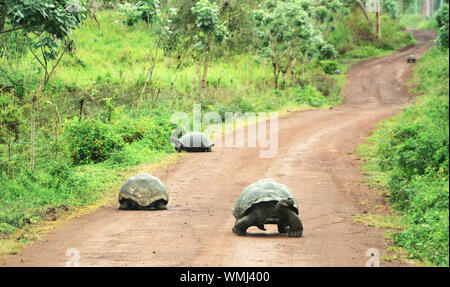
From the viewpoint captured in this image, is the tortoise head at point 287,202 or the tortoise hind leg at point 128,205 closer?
the tortoise head at point 287,202

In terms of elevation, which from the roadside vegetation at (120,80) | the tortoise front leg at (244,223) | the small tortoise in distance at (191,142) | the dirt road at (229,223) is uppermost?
the roadside vegetation at (120,80)

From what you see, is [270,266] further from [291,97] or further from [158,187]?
[291,97]

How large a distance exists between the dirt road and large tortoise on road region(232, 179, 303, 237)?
0.67 ft

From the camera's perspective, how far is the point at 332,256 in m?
7.14

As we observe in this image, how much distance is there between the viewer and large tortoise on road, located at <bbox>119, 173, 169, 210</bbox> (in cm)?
995

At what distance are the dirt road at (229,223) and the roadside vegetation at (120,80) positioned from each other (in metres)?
1.28

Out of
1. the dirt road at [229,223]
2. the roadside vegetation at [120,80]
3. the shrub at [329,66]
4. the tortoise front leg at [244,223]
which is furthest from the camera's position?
the shrub at [329,66]

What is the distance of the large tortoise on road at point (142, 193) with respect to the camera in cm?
995

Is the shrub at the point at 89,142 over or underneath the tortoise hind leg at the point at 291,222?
over

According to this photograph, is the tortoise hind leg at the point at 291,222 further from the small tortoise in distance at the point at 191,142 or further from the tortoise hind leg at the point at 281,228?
the small tortoise in distance at the point at 191,142

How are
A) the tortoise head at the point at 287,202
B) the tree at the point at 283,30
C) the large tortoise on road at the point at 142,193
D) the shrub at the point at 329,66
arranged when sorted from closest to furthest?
the tortoise head at the point at 287,202 → the large tortoise on road at the point at 142,193 → the tree at the point at 283,30 → the shrub at the point at 329,66

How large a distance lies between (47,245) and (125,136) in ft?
29.0

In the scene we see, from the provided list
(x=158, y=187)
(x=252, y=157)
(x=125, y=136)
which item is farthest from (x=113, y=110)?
(x=158, y=187)

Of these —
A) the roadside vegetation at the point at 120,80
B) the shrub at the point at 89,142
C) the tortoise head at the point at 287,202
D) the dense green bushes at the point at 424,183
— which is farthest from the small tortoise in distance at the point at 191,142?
the tortoise head at the point at 287,202
